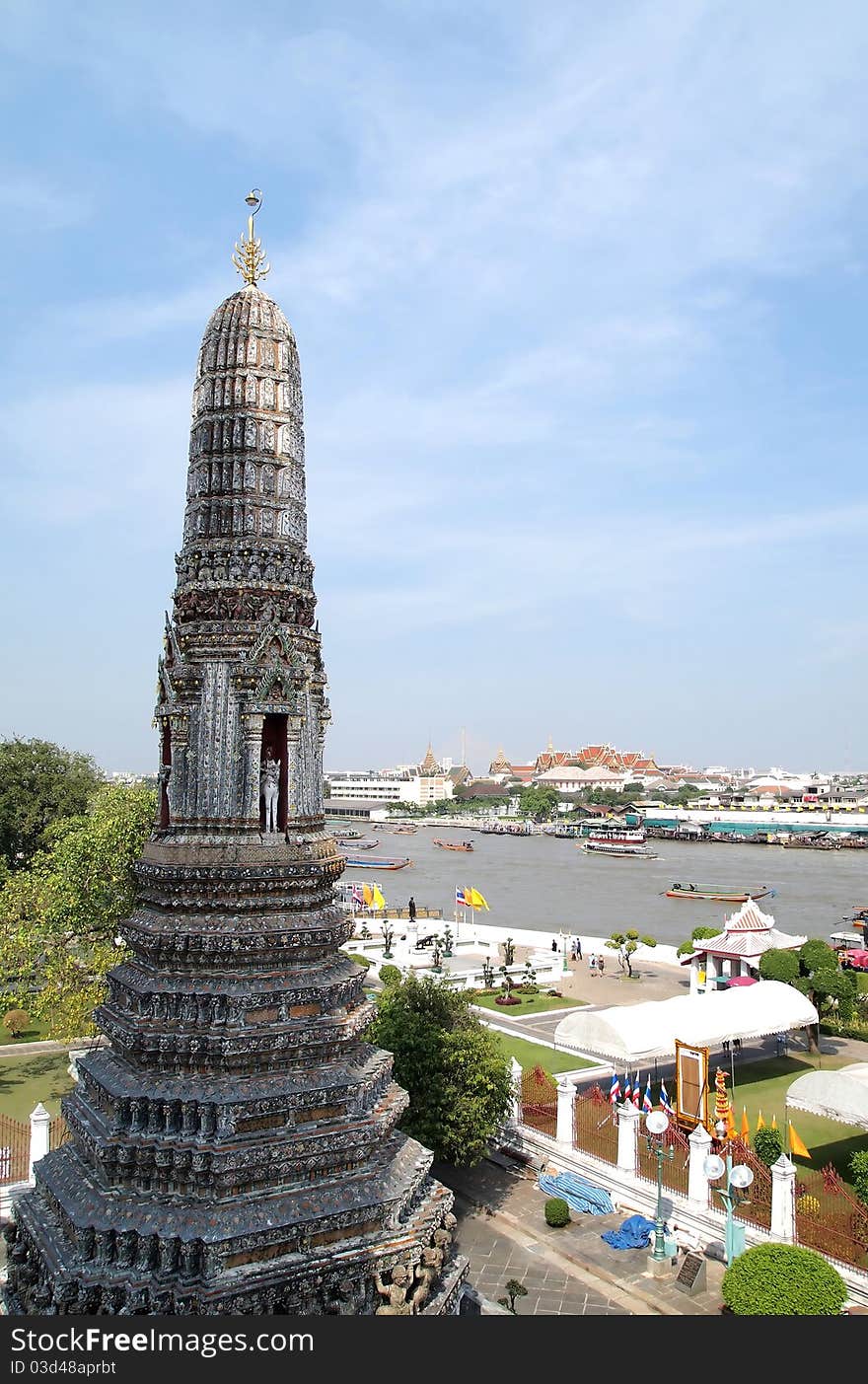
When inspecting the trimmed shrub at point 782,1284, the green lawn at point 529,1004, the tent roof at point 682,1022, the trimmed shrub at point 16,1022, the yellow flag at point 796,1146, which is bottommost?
the green lawn at point 529,1004

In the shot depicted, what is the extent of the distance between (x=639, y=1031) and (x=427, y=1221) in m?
9.54

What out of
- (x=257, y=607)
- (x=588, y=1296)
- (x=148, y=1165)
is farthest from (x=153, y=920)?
(x=588, y=1296)

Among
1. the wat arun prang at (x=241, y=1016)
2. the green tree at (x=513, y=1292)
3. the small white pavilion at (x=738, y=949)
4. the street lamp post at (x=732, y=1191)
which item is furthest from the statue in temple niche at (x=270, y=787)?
the small white pavilion at (x=738, y=949)

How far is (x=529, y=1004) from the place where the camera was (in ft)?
99.6

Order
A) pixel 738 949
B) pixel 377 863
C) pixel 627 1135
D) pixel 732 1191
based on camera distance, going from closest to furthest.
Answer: pixel 732 1191
pixel 627 1135
pixel 738 949
pixel 377 863

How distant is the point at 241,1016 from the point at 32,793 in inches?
1210

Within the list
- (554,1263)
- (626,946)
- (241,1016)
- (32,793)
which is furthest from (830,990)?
(32,793)

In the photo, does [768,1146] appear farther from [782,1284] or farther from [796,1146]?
[782,1284]

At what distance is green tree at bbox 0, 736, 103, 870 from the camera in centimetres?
3694

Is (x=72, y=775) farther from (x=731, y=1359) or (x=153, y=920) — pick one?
(x=731, y=1359)

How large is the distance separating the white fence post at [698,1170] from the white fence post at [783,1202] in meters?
1.24

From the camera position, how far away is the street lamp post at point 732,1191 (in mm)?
13320

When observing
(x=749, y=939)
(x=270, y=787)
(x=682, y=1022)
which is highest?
(x=270, y=787)

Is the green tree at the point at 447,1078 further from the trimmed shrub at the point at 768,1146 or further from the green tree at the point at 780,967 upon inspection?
the green tree at the point at 780,967
